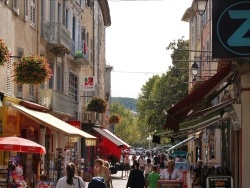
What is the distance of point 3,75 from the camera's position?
85.5 feet

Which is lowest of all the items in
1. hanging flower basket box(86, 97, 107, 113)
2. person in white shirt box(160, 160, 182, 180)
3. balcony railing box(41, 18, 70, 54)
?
person in white shirt box(160, 160, 182, 180)

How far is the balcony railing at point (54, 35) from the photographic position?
3400 cm

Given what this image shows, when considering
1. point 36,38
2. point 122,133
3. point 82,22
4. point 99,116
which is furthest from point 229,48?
point 122,133

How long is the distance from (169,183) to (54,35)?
578 inches

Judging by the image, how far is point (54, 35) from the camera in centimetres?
3484

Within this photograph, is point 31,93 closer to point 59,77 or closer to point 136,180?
point 59,77

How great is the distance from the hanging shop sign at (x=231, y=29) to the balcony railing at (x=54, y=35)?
66.8ft

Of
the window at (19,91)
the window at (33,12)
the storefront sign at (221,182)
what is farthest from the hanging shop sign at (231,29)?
the window at (33,12)

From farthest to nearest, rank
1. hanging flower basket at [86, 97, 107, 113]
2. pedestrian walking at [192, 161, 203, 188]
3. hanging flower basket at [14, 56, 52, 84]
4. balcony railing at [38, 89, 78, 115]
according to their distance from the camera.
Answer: hanging flower basket at [86, 97, 107, 113], balcony railing at [38, 89, 78, 115], hanging flower basket at [14, 56, 52, 84], pedestrian walking at [192, 161, 203, 188]

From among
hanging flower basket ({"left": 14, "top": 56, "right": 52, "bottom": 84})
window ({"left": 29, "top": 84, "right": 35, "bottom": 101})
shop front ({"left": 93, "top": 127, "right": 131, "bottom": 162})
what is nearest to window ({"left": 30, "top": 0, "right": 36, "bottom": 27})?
window ({"left": 29, "top": 84, "right": 35, "bottom": 101})

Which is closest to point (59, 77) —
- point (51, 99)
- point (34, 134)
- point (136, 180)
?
point (51, 99)

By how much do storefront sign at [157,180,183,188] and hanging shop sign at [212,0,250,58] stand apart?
8883mm

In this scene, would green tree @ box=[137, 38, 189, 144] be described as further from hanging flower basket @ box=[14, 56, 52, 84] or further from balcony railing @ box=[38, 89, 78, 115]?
hanging flower basket @ box=[14, 56, 52, 84]

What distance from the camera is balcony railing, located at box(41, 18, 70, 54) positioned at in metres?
34.0
